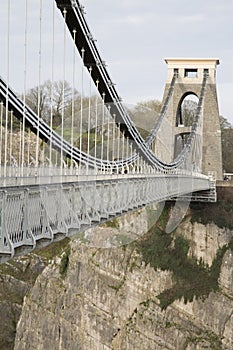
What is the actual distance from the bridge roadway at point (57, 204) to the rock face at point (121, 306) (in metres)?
11.6

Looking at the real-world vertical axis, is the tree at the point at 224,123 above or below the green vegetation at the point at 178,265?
above

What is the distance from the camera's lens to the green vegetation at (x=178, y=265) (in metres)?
29.4

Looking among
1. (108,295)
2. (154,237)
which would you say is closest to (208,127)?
(154,237)

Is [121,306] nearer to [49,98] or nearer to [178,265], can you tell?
[178,265]

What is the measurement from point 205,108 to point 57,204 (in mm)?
27254

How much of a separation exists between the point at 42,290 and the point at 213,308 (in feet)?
23.8

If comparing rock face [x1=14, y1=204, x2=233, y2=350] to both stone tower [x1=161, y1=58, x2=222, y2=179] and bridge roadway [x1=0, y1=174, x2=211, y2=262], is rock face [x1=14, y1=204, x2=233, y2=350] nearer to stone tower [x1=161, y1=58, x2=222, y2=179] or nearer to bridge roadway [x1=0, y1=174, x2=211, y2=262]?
stone tower [x1=161, y1=58, x2=222, y2=179]

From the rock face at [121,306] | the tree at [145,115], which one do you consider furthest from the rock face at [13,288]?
the tree at [145,115]

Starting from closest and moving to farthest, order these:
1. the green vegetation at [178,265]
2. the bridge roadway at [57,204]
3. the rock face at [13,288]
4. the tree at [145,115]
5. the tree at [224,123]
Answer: the bridge roadway at [57,204] → the green vegetation at [178,265] → the rock face at [13,288] → the tree at [145,115] → the tree at [224,123]

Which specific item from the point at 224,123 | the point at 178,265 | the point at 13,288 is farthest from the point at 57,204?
the point at 224,123

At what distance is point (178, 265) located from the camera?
30625mm

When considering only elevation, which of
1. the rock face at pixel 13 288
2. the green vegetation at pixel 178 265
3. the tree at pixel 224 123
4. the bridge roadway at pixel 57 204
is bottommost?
the rock face at pixel 13 288

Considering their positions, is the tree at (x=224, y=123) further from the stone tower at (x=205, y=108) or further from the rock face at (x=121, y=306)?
the rock face at (x=121, y=306)

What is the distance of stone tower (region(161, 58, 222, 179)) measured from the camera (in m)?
37.0
